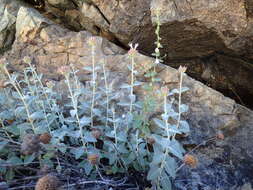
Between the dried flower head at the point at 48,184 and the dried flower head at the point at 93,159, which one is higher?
the dried flower head at the point at 93,159

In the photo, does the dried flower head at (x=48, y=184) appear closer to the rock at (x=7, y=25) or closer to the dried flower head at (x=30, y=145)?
the dried flower head at (x=30, y=145)

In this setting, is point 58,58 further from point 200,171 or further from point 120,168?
point 200,171

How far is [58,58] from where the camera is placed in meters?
2.87

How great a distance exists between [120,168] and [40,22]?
180 cm

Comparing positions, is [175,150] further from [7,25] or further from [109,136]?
[7,25]

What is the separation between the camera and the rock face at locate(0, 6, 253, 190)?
6.86 ft

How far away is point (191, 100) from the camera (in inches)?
94.7

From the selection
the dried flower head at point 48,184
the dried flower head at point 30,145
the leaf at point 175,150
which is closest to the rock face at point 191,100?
the leaf at point 175,150

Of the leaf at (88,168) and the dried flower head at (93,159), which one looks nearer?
the dried flower head at (93,159)

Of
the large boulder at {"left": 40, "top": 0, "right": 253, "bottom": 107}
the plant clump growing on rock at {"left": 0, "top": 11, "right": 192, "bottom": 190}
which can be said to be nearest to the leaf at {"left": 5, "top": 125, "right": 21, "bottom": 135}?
the plant clump growing on rock at {"left": 0, "top": 11, "right": 192, "bottom": 190}

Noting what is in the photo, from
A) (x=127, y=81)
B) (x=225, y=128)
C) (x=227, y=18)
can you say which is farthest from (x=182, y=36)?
(x=225, y=128)

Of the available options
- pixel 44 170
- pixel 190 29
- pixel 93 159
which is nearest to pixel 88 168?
pixel 93 159

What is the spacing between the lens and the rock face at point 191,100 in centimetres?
209

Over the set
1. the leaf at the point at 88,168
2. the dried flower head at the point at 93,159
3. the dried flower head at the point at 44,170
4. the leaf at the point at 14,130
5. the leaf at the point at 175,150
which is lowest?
the leaf at the point at 88,168
